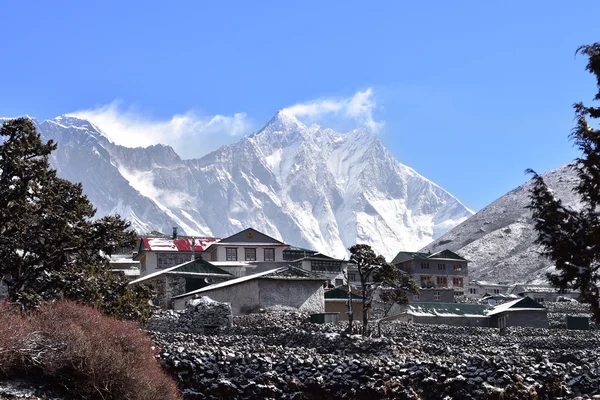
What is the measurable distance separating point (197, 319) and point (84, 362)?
1936 cm

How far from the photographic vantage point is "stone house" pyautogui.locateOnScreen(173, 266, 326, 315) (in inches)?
2050

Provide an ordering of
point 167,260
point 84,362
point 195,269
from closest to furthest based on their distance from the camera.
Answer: point 84,362 → point 195,269 → point 167,260

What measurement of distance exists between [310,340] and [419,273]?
283ft

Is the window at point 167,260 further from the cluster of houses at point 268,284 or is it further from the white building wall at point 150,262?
the white building wall at point 150,262

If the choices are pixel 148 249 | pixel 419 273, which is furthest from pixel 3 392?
pixel 419 273

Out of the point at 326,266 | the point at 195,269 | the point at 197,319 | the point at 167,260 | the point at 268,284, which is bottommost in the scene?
the point at 197,319

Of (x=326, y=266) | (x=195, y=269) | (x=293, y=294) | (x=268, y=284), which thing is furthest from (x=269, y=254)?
(x=268, y=284)

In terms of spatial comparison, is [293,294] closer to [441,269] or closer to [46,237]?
[46,237]

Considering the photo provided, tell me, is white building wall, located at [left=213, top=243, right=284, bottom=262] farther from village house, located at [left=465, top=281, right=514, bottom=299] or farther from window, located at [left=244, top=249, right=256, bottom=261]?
village house, located at [left=465, top=281, right=514, bottom=299]

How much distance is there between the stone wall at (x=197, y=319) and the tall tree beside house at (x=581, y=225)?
21138 mm

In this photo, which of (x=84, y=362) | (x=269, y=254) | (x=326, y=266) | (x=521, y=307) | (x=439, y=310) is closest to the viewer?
(x=84, y=362)

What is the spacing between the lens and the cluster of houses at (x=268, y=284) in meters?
53.2

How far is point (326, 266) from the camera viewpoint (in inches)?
4124

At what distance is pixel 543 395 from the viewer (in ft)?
79.4
